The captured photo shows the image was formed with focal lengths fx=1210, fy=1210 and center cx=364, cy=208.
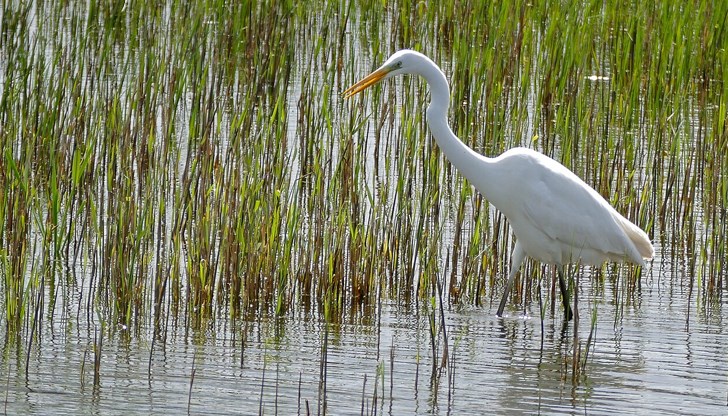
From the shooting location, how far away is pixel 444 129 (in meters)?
5.94

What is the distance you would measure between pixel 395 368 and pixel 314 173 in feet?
5.83

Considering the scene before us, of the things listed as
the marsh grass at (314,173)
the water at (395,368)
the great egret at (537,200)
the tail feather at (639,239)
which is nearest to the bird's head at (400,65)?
the great egret at (537,200)

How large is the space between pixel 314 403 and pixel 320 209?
1570 millimetres

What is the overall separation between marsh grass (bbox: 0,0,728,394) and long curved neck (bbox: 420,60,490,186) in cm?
23

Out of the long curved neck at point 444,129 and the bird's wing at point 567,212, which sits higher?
the long curved neck at point 444,129

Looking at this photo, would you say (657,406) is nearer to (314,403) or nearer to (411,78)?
Result: (314,403)

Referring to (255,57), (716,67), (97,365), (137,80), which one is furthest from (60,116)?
(716,67)

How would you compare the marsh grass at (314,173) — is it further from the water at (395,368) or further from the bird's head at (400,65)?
the bird's head at (400,65)

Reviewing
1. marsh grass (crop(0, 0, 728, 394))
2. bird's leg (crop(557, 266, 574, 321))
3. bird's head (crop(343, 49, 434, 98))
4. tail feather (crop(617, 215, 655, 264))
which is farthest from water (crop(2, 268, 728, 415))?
bird's head (crop(343, 49, 434, 98))

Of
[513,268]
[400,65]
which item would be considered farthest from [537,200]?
[400,65]

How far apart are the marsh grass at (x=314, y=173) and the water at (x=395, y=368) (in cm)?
17

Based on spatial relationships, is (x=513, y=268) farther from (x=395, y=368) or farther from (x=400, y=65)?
(x=395, y=368)

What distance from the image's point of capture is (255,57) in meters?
8.86

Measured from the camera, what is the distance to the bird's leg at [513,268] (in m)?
5.80
